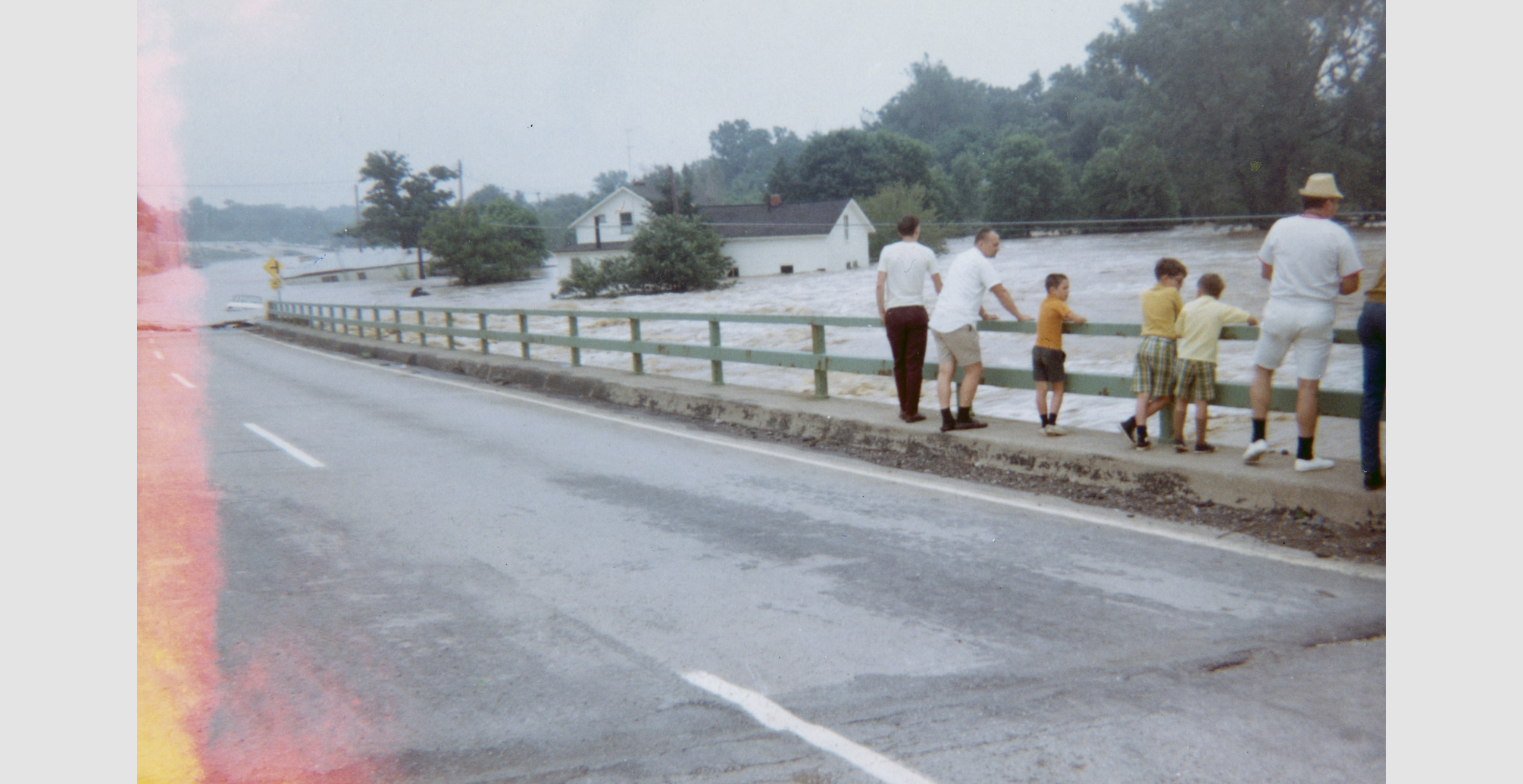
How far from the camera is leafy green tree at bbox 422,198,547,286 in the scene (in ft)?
Result: 221

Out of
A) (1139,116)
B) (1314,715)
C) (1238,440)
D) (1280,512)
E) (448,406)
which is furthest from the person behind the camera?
(1139,116)

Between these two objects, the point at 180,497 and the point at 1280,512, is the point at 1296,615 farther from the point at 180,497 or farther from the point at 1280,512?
the point at 180,497

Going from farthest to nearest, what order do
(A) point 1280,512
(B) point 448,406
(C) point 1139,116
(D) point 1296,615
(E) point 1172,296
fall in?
(C) point 1139,116 < (B) point 448,406 < (E) point 1172,296 < (A) point 1280,512 < (D) point 1296,615

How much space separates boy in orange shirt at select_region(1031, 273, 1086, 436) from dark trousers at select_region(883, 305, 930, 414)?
1.13 m

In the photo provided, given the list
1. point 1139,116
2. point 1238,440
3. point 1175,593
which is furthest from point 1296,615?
point 1139,116

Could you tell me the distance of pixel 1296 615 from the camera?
452 cm

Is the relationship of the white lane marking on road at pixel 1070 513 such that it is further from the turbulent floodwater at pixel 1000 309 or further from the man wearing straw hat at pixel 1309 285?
the turbulent floodwater at pixel 1000 309

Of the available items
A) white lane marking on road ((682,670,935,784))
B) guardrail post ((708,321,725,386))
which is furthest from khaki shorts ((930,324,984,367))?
white lane marking on road ((682,670,935,784))

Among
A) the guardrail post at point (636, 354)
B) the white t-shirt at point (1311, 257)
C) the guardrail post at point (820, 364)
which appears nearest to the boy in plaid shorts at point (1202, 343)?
the white t-shirt at point (1311, 257)

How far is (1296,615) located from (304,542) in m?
5.19

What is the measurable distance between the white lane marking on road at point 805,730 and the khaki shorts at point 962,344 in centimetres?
503

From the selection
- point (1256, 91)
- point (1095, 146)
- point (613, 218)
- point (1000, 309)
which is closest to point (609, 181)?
point (613, 218)

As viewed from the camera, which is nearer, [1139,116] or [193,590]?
[193,590]

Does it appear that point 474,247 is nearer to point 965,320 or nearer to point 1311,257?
point 965,320
